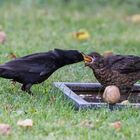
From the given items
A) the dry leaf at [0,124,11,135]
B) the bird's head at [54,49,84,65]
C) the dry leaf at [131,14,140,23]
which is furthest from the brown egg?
the dry leaf at [131,14,140,23]

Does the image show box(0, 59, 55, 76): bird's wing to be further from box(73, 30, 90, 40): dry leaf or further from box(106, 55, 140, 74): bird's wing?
box(73, 30, 90, 40): dry leaf

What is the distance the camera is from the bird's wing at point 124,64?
7.22 meters

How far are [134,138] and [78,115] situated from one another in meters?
0.75

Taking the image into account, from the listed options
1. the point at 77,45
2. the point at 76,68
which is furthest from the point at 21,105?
the point at 77,45

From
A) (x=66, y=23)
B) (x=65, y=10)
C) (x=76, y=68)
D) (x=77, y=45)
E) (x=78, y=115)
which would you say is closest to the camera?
(x=78, y=115)

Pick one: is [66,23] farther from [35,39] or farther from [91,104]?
[91,104]

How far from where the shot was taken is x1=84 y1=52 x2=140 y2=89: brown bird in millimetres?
7195

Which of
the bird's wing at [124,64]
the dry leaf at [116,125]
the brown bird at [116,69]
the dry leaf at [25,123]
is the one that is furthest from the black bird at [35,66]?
the dry leaf at [116,125]

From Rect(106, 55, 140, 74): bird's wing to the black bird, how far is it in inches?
14.6

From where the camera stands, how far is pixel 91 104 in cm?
633

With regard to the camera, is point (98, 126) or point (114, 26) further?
→ point (114, 26)

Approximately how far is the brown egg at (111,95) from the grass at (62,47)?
164 millimetres

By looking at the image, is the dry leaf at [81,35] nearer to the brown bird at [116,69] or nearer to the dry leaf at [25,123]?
the brown bird at [116,69]

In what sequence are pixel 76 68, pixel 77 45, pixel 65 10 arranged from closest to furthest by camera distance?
pixel 76 68 < pixel 77 45 < pixel 65 10
